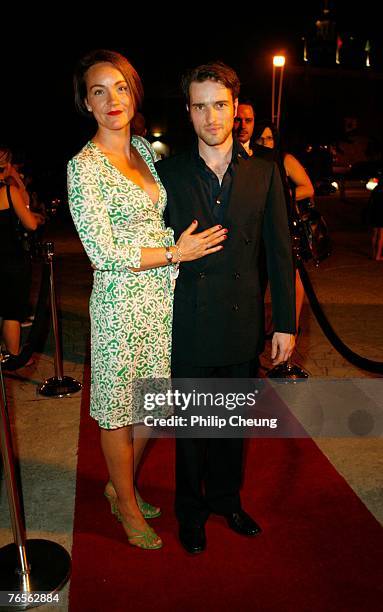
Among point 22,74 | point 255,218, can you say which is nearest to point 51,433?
point 255,218

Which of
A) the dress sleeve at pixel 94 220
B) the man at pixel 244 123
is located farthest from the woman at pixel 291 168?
the dress sleeve at pixel 94 220

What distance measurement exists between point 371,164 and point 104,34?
12830 millimetres

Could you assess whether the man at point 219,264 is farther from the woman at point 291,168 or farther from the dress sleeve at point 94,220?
the woman at point 291,168

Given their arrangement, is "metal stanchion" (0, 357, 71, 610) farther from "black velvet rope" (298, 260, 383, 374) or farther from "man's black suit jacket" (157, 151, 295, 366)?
"black velvet rope" (298, 260, 383, 374)

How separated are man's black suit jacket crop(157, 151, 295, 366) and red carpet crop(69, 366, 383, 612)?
3.04ft

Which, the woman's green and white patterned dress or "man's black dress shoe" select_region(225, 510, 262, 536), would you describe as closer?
the woman's green and white patterned dress

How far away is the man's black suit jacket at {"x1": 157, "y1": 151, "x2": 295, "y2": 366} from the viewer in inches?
103

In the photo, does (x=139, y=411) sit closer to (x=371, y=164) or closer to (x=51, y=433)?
(x=51, y=433)

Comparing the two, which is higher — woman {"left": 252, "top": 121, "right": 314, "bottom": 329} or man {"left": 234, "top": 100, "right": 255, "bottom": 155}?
man {"left": 234, "top": 100, "right": 255, "bottom": 155}

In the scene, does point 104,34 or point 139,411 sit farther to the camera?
point 104,34

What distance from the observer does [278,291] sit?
2.78 meters

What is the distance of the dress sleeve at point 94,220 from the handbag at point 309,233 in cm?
247

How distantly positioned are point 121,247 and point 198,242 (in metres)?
0.31

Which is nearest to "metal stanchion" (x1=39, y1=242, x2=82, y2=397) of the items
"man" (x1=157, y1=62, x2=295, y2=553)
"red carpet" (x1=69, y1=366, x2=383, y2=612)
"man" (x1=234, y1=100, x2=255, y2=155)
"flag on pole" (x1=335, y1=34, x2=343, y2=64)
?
"red carpet" (x1=69, y1=366, x2=383, y2=612)
